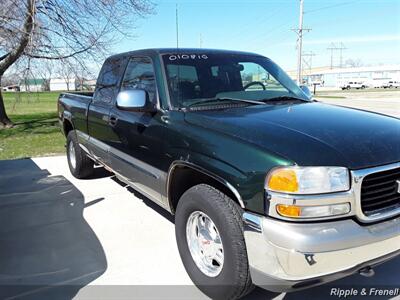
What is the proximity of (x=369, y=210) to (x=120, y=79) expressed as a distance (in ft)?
10.4

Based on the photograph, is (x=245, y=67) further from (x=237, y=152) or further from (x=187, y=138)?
(x=237, y=152)

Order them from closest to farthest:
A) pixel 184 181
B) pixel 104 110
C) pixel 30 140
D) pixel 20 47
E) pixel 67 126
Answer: pixel 184 181 < pixel 104 110 < pixel 67 126 < pixel 30 140 < pixel 20 47

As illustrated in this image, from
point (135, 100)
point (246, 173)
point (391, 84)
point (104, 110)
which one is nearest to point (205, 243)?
point (246, 173)

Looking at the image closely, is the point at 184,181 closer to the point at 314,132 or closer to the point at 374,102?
the point at 314,132

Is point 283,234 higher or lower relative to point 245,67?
lower

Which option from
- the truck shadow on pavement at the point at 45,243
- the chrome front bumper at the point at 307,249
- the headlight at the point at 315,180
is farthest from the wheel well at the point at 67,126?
the headlight at the point at 315,180

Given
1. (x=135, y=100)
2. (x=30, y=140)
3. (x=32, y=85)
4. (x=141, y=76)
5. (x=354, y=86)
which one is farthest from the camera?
(x=354, y=86)

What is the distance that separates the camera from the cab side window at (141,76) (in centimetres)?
391

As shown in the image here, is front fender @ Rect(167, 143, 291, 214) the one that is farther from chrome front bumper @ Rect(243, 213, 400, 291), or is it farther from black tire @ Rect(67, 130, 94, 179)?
black tire @ Rect(67, 130, 94, 179)

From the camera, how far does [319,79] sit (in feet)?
328

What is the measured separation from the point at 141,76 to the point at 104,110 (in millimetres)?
844

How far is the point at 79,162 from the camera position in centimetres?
643

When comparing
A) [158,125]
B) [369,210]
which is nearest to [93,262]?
[158,125]

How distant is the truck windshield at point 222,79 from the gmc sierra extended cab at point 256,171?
14 mm
